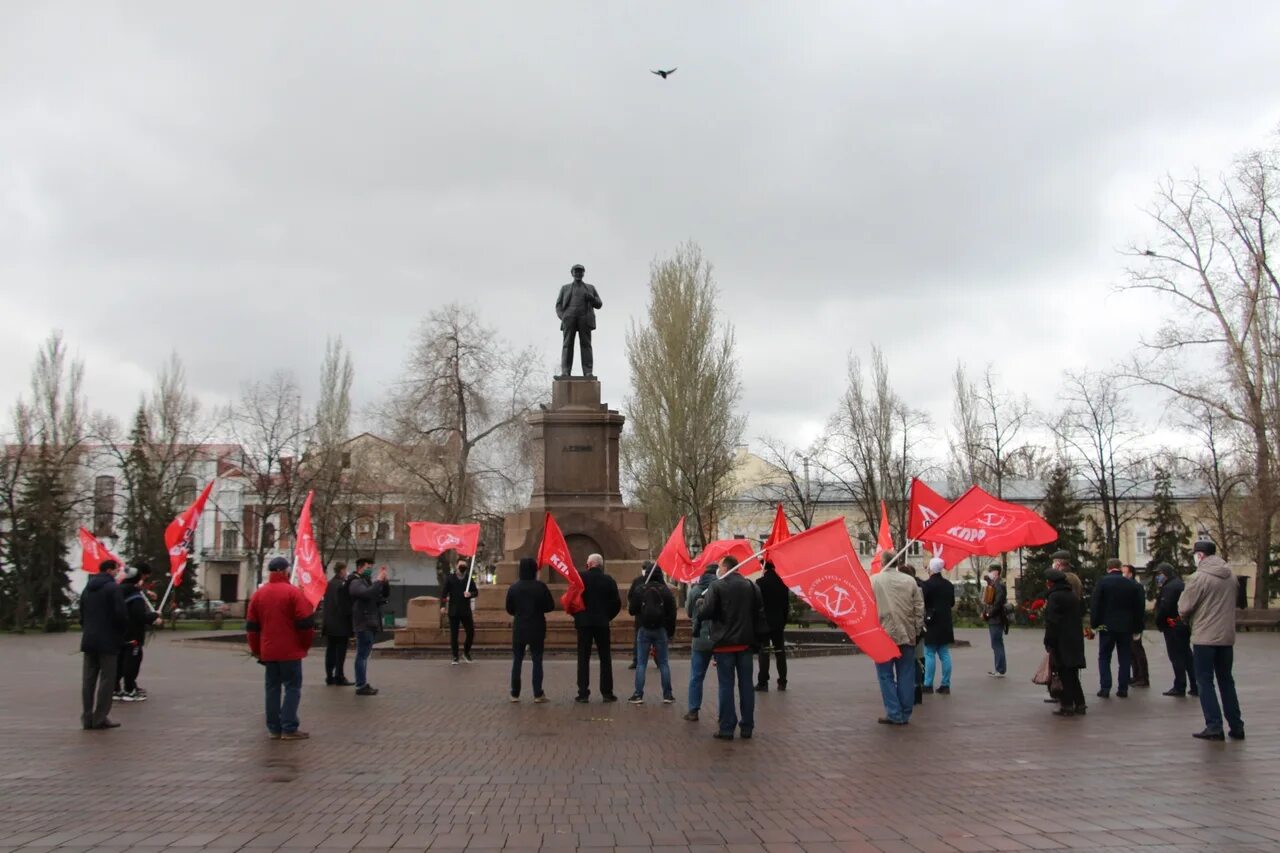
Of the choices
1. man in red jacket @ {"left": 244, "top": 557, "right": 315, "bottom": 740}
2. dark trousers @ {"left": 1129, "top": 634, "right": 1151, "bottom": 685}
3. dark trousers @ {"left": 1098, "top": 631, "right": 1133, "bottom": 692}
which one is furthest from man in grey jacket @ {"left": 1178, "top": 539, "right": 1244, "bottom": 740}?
man in red jacket @ {"left": 244, "top": 557, "right": 315, "bottom": 740}

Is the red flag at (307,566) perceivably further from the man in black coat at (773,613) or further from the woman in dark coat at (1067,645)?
the woman in dark coat at (1067,645)

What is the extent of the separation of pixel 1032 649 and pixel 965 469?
3656 centimetres

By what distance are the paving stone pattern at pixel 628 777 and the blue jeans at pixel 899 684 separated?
32 centimetres

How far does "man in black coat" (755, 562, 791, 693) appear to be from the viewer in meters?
15.7

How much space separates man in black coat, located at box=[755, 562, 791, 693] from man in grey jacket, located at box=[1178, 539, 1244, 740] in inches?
220

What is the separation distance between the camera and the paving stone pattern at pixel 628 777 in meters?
7.22

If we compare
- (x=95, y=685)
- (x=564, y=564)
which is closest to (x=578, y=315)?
(x=564, y=564)

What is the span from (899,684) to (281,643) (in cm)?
649

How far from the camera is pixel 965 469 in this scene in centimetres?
6250

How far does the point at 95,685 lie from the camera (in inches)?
488

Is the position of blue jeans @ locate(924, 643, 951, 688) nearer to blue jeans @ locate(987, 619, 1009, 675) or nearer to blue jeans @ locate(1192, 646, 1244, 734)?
blue jeans @ locate(987, 619, 1009, 675)

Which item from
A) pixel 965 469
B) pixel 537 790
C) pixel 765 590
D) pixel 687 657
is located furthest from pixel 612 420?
pixel 965 469

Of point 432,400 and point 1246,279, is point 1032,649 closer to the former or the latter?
point 1246,279

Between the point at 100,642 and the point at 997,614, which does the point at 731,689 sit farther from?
the point at 997,614
